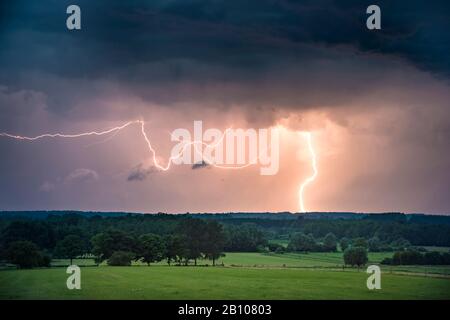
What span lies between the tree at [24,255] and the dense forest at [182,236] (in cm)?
8

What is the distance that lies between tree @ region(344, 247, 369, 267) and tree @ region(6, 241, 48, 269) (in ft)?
90.4

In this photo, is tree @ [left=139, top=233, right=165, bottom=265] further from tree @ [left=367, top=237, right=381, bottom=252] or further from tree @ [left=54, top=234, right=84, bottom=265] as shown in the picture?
tree @ [left=367, top=237, right=381, bottom=252]

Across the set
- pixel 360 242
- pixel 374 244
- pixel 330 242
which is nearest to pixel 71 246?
pixel 330 242

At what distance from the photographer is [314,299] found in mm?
32719

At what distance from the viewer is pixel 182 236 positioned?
60.5 metres

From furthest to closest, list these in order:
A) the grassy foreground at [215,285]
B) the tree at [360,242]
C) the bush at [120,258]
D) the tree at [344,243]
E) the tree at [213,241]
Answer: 1. the tree at [344,243]
2. the tree at [360,242]
3. the tree at [213,241]
4. the bush at [120,258]
5. the grassy foreground at [215,285]

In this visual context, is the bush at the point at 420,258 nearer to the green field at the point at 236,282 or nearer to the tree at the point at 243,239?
the green field at the point at 236,282

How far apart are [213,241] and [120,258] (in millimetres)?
10439

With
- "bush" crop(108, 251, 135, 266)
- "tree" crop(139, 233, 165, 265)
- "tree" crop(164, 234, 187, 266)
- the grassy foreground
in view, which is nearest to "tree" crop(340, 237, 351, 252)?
the grassy foreground

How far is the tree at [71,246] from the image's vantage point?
58.4 meters

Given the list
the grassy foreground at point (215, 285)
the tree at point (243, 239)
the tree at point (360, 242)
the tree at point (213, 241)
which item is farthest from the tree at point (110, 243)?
the tree at point (360, 242)

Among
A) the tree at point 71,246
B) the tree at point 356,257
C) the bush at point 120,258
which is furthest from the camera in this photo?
the tree at point 71,246

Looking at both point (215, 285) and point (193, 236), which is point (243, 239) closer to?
point (193, 236)
